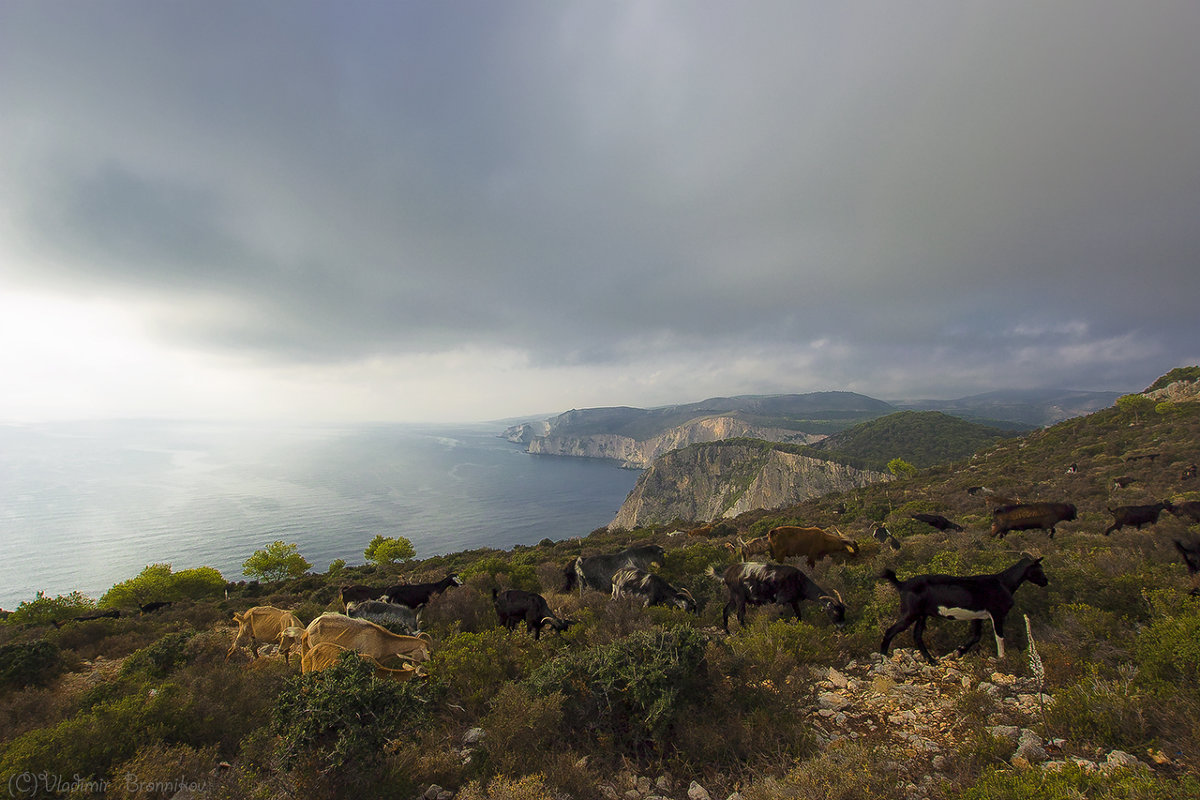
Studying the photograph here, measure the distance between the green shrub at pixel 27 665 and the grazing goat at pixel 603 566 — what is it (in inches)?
428

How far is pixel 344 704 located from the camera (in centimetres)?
426

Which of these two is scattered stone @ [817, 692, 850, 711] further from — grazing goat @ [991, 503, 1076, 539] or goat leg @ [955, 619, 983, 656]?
grazing goat @ [991, 503, 1076, 539]

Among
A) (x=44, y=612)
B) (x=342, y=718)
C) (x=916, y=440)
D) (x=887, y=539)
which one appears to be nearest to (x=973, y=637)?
(x=887, y=539)

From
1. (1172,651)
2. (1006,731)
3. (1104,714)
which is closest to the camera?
(1104,714)

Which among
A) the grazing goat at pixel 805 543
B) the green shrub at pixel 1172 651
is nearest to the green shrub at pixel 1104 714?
the green shrub at pixel 1172 651

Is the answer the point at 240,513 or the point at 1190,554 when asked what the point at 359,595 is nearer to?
the point at 1190,554

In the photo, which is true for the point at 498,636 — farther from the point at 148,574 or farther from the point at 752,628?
the point at 148,574

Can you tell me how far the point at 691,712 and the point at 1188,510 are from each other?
56.9ft

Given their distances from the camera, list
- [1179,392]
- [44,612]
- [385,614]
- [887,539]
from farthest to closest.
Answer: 1. [1179,392]
2. [44,612]
3. [887,539]
4. [385,614]

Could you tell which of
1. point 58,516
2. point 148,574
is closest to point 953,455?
point 148,574

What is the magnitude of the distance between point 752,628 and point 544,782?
4440 millimetres

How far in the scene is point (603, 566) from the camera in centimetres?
1270

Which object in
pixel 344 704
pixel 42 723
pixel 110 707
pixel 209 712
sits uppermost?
pixel 344 704

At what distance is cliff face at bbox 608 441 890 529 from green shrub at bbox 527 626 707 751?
9205cm
